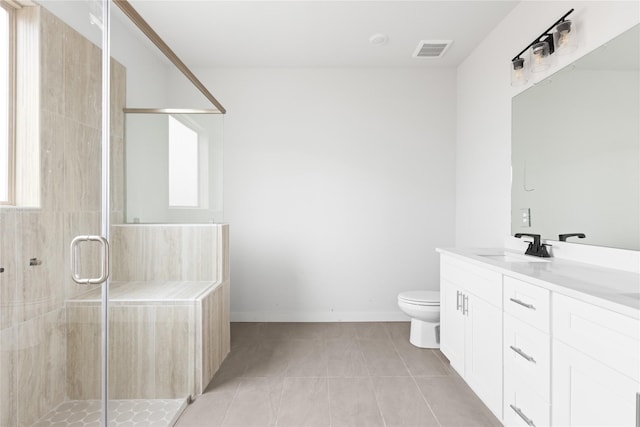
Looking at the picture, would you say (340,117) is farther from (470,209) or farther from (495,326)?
(495,326)

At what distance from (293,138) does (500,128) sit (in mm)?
1846

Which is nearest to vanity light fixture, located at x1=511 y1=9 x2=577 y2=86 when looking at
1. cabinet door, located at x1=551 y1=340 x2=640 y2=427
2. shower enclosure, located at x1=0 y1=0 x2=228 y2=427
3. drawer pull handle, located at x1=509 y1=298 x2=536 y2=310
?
drawer pull handle, located at x1=509 y1=298 x2=536 y2=310

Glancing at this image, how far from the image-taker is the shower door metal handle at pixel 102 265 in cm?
128

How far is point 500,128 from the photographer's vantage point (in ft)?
8.84

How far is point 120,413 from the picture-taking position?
5.61ft

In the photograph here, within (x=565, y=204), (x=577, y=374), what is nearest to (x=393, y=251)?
(x=565, y=204)

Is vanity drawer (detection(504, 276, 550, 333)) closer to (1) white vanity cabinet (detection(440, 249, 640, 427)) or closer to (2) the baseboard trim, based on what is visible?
(1) white vanity cabinet (detection(440, 249, 640, 427))

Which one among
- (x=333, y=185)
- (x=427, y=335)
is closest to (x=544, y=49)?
(x=333, y=185)

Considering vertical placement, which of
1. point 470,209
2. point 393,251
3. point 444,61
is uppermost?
point 444,61

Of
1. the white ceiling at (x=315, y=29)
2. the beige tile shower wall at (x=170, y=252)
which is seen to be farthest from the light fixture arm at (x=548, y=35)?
the beige tile shower wall at (x=170, y=252)

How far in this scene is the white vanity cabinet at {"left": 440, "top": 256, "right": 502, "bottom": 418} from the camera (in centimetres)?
175

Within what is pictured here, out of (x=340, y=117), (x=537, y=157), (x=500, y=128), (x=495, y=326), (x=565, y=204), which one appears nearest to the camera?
(x=495, y=326)

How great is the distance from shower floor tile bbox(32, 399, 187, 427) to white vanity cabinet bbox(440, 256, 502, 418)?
1.65 meters

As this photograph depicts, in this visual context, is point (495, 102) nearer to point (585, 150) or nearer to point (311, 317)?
point (585, 150)
